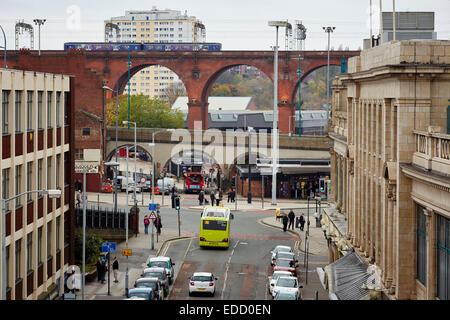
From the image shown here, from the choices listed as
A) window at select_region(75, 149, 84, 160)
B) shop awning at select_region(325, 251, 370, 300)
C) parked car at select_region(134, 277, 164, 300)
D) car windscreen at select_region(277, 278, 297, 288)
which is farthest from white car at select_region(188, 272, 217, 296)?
window at select_region(75, 149, 84, 160)

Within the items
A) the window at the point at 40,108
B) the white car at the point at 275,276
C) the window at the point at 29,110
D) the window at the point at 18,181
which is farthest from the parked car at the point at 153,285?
the window at the point at 29,110

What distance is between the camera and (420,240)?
25.0m

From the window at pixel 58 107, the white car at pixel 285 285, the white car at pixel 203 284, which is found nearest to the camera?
the white car at pixel 285 285

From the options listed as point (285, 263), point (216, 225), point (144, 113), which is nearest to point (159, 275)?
point (285, 263)

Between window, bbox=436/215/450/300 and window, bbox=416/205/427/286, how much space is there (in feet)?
5.23

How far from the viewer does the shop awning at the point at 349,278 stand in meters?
28.7

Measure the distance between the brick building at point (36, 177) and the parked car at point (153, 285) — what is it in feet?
13.3

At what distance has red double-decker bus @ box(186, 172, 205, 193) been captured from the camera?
280 feet

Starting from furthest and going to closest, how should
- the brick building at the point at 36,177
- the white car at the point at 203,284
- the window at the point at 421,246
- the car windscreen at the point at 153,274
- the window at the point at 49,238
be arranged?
the car windscreen at the point at 153,274, the white car at the point at 203,284, the window at the point at 49,238, the brick building at the point at 36,177, the window at the point at 421,246

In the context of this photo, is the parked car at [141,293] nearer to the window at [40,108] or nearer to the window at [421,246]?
the window at [40,108]

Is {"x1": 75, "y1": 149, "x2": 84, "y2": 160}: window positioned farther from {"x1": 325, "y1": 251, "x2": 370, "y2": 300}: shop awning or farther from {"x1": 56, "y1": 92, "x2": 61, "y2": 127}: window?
{"x1": 325, "y1": 251, "x2": 370, "y2": 300}: shop awning

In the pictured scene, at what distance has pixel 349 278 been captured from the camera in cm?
3158
